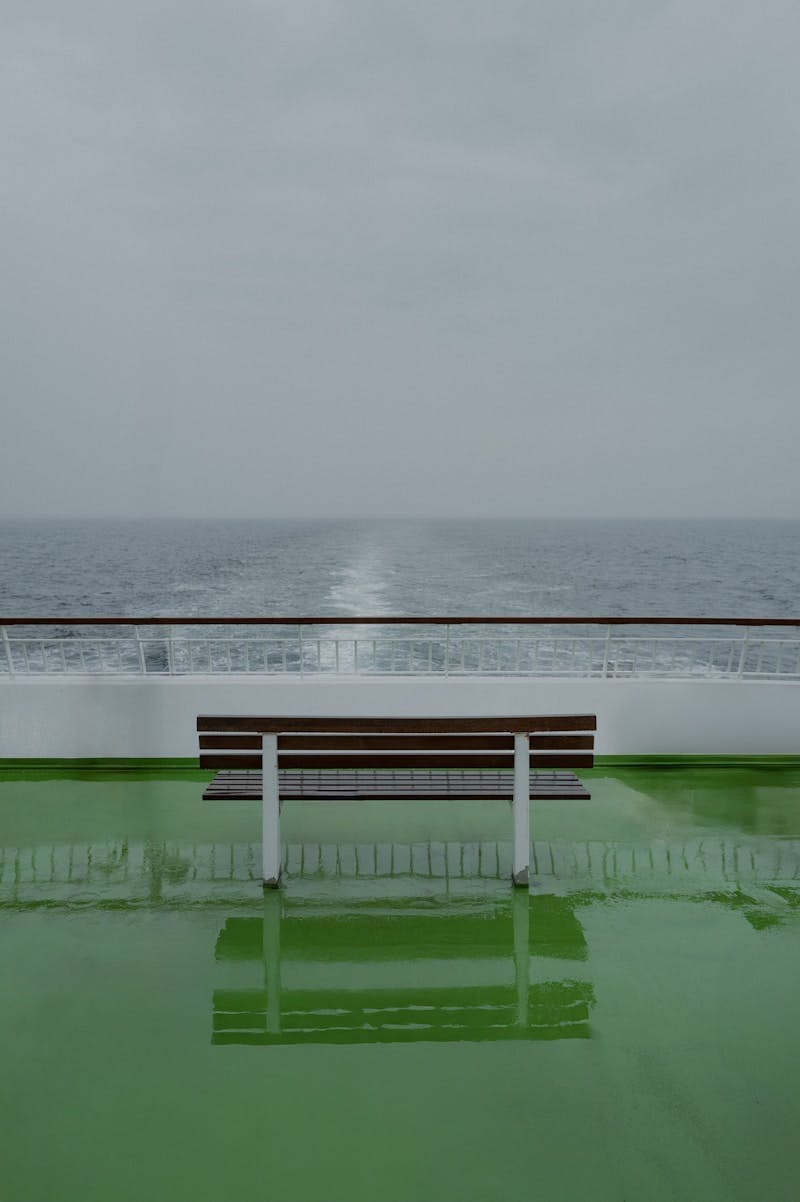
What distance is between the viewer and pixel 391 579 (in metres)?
25.1

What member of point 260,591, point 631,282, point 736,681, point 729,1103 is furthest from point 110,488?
point 729,1103

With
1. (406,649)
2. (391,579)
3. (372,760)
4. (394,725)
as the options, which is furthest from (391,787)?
(391,579)

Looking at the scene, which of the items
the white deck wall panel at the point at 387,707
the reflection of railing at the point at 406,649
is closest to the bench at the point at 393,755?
the reflection of railing at the point at 406,649

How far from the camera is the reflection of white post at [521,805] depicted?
2777 mm

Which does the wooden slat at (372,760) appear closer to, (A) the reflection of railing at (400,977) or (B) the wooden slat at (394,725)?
(B) the wooden slat at (394,725)

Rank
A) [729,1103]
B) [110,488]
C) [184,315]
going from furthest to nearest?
[110,488], [184,315], [729,1103]

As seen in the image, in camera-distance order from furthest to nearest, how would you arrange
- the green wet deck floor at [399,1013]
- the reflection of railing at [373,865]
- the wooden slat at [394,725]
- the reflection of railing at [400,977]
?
the reflection of railing at [373,865] < the wooden slat at [394,725] < the reflection of railing at [400,977] < the green wet deck floor at [399,1013]

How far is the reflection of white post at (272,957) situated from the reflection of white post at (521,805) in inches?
33.4

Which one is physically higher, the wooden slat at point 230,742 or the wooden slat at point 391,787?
the wooden slat at point 230,742

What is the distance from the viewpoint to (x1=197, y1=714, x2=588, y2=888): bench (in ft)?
8.99

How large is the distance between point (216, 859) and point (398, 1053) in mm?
1402

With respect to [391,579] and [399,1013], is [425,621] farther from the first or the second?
[391,579]

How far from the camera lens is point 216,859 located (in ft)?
10.2

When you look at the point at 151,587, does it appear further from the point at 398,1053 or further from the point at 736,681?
the point at 398,1053
